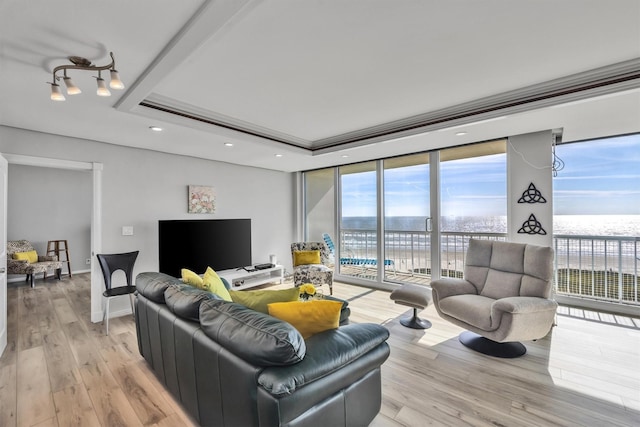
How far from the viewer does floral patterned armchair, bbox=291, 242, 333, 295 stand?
15.8ft

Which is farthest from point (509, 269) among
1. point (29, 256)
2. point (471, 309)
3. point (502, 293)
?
point (29, 256)

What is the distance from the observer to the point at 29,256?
224 inches

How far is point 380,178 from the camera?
5219 mm

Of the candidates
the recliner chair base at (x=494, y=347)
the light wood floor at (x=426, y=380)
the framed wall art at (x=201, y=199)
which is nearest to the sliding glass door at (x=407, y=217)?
the light wood floor at (x=426, y=380)

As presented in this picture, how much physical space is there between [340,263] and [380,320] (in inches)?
87.9

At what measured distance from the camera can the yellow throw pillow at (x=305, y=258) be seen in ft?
16.9

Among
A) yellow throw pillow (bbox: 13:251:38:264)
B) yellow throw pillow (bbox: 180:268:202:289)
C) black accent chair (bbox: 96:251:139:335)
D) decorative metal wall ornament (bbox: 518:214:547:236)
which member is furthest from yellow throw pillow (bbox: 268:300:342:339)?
yellow throw pillow (bbox: 13:251:38:264)

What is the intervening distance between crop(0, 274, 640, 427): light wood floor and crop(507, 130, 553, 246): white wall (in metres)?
1.14

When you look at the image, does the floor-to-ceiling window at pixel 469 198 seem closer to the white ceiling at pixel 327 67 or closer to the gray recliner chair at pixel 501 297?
the white ceiling at pixel 327 67

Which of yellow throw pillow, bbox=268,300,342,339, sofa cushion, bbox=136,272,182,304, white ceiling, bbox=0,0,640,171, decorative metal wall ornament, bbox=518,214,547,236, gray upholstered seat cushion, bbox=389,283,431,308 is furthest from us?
decorative metal wall ornament, bbox=518,214,547,236

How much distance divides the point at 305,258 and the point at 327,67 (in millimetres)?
3549

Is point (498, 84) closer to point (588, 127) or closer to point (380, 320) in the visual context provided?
point (588, 127)

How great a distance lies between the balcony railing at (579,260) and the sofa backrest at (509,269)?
936mm

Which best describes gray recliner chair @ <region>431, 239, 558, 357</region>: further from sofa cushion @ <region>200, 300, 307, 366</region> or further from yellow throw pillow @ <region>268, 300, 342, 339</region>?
sofa cushion @ <region>200, 300, 307, 366</region>
